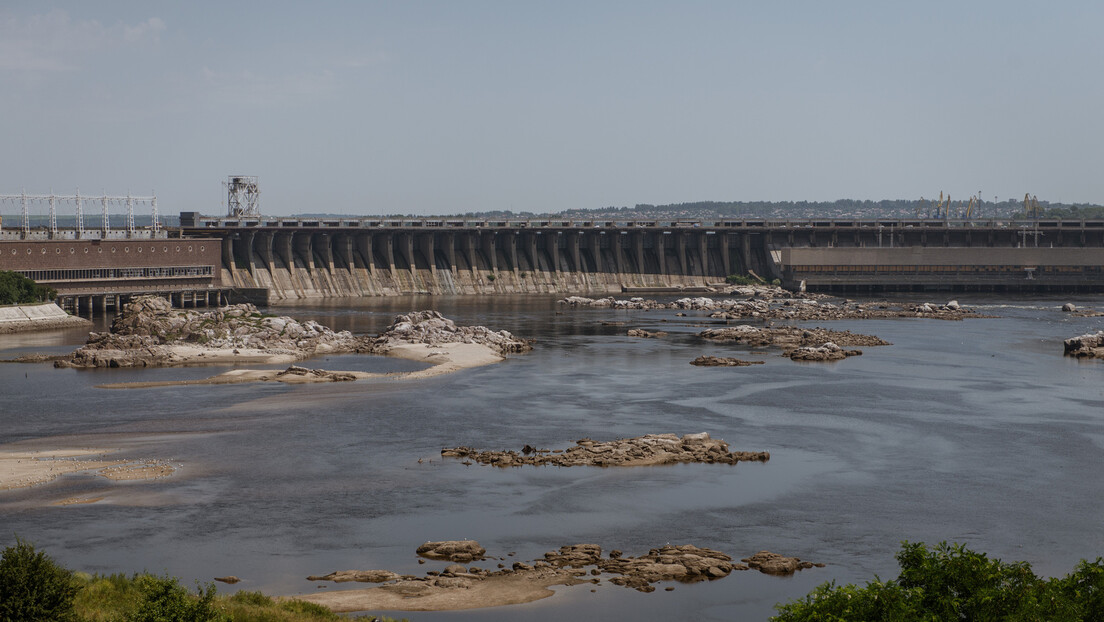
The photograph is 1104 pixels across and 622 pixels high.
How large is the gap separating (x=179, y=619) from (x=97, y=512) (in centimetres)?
2027

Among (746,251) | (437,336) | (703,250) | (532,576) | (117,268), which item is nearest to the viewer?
(532,576)

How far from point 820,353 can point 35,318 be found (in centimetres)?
7242

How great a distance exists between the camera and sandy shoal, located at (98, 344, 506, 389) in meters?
81.7

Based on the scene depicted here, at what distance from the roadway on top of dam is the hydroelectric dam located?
28 cm

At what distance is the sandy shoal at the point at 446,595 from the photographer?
3722 centimetres

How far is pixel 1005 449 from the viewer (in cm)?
6003

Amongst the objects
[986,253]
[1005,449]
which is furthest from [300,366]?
[986,253]

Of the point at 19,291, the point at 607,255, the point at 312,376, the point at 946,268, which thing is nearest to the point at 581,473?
the point at 312,376

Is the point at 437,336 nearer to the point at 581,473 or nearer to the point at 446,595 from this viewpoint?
the point at 581,473

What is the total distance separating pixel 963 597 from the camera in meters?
31.2

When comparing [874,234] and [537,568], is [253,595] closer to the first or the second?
[537,568]

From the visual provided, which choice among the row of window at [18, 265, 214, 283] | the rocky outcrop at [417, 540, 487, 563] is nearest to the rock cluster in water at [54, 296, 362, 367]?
the row of window at [18, 265, 214, 283]

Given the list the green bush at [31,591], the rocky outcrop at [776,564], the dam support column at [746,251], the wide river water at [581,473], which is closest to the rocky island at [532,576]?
the rocky outcrop at [776,564]

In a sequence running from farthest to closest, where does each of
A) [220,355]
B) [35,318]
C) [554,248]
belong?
[554,248]
[35,318]
[220,355]
